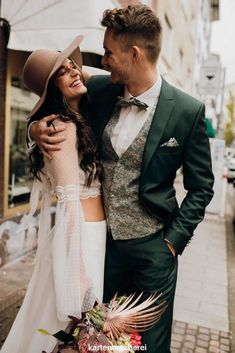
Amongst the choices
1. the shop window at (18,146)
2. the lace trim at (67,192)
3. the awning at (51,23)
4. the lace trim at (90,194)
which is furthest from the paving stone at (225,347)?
the shop window at (18,146)

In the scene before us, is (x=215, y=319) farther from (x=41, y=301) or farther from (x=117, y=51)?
(x=117, y=51)

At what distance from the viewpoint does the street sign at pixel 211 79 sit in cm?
934

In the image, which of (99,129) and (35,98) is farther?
(35,98)

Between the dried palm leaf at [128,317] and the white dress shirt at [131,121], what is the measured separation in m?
0.75

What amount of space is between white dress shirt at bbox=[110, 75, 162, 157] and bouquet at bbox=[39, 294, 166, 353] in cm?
77

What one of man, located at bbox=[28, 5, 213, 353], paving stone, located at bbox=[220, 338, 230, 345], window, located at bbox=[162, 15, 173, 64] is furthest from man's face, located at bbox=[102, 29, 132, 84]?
window, located at bbox=[162, 15, 173, 64]

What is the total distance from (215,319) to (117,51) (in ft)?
10.0

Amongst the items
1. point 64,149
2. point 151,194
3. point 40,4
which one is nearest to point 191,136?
point 151,194

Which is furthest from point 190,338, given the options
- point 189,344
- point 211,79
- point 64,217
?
point 211,79

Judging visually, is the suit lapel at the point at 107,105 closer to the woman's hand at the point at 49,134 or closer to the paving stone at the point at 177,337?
the woman's hand at the point at 49,134

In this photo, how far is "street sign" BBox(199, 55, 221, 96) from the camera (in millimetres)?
9344

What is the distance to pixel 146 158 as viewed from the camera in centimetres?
193

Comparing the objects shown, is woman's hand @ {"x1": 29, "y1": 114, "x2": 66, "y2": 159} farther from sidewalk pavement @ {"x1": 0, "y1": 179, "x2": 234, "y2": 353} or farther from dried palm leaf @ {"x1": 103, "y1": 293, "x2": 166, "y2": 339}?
sidewalk pavement @ {"x1": 0, "y1": 179, "x2": 234, "y2": 353}

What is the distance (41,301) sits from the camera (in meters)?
2.16
